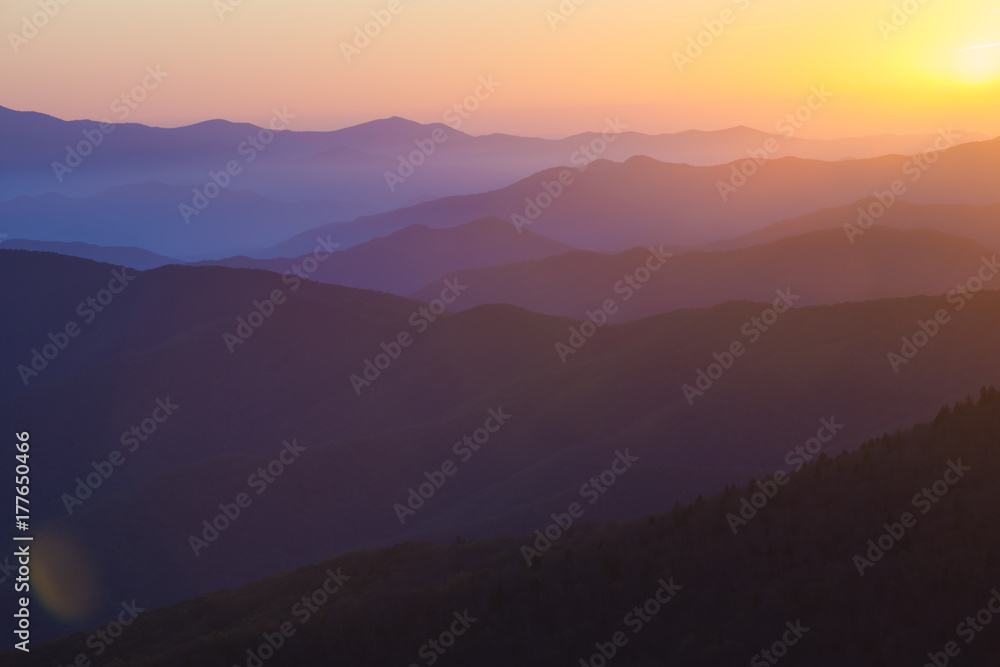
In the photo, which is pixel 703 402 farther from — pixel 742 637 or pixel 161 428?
pixel 161 428

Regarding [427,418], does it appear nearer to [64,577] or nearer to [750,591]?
[64,577]

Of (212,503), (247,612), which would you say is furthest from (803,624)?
(212,503)

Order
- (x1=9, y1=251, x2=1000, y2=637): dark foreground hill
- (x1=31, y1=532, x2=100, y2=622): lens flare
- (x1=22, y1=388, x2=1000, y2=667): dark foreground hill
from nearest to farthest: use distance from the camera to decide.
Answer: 1. (x1=22, y1=388, x2=1000, y2=667): dark foreground hill
2. (x1=9, y1=251, x2=1000, y2=637): dark foreground hill
3. (x1=31, y1=532, x2=100, y2=622): lens flare

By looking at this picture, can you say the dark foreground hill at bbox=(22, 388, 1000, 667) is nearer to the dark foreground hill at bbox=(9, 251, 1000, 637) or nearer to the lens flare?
the dark foreground hill at bbox=(9, 251, 1000, 637)

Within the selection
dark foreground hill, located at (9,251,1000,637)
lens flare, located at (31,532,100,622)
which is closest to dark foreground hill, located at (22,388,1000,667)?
dark foreground hill, located at (9,251,1000,637)

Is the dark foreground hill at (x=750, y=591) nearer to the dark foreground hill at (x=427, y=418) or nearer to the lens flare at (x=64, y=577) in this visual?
the dark foreground hill at (x=427, y=418)

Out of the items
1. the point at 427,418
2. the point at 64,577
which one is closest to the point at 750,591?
the point at 64,577

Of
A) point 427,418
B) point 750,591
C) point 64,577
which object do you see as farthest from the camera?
point 427,418

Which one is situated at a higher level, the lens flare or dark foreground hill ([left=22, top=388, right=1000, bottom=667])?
dark foreground hill ([left=22, top=388, right=1000, bottom=667])

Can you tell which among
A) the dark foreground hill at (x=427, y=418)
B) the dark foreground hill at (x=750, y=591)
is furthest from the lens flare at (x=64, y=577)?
the dark foreground hill at (x=750, y=591)
